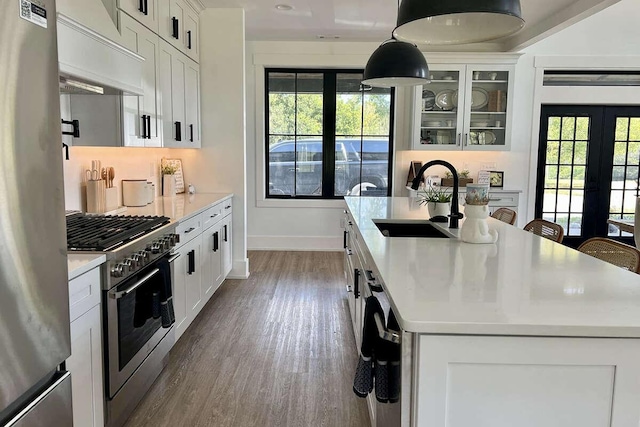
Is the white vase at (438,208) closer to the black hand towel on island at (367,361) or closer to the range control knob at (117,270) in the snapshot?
the black hand towel on island at (367,361)

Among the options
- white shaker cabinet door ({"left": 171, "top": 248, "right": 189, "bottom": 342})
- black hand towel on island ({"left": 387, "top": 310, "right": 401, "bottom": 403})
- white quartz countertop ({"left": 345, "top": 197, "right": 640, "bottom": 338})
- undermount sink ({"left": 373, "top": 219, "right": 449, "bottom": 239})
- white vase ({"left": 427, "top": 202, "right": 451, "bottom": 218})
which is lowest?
white shaker cabinet door ({"left": 171, "top": 248, "right": 189, "bottom": 342})

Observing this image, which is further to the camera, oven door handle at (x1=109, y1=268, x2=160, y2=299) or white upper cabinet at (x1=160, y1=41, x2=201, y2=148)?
white upper cabinet at (x1=160, y1=41, x2=201, y2=148)

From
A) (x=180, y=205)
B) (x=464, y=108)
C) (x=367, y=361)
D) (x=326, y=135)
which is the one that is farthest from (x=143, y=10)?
(x=464, y=108)

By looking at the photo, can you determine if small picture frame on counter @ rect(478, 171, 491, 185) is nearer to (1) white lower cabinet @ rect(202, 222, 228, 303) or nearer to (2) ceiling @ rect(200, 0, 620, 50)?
(2) ceiling @ rect(200, 0, 620, 50)

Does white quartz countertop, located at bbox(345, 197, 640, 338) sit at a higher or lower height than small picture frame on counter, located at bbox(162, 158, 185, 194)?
lower

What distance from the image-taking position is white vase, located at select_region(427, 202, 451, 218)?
3043mm

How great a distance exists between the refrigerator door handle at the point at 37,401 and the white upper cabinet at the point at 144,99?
1854 millimetres

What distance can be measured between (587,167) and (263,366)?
5.33m

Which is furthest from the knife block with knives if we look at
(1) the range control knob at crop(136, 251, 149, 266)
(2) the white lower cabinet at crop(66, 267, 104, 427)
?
(2) the white lower cabinet at crop(66, 267, 104, 427)

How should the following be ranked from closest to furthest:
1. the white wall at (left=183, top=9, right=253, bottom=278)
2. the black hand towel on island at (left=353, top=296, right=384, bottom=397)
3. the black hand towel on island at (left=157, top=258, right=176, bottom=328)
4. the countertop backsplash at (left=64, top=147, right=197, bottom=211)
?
the black hand towel on island at (left=353, top=296, right=384, bottom=397)
the black hand towel on island at (left=157, top=258, right=176, bottom=328)
the countertop backsplash at (left=64, top=147, right=197, bottom=211)
the white wall at (left=183, top=9, right=253, bottom=278)

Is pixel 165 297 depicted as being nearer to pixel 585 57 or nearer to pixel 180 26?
pixel 180 26

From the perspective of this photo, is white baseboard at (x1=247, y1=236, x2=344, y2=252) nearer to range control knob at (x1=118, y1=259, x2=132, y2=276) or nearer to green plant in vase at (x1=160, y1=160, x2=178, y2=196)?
green plant in vase at (x1=160, y1=160, x2=178, y2=196)

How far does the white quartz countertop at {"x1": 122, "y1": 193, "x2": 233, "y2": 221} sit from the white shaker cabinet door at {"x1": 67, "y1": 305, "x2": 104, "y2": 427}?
1168mm

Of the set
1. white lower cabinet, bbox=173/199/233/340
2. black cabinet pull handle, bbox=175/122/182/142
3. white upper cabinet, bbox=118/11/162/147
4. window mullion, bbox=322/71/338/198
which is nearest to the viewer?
white upper cabinet, bbox=118/11/162/147
